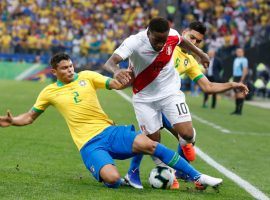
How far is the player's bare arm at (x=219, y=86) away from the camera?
30.6 feet

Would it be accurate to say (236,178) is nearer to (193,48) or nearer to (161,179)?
(161,179)

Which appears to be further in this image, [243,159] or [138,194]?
[243,159]

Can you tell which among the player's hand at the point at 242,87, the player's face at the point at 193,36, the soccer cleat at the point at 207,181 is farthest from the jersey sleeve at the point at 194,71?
the soccer cleat at the point at 207,181

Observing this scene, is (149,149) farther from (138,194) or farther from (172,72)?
(172,72)

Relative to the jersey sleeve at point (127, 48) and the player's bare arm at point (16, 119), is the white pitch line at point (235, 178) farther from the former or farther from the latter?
the player's bare arm at point (16, 119)

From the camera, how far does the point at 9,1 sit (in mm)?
50594

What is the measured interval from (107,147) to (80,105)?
600 mm

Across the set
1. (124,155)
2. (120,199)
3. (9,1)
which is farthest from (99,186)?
(9,1)

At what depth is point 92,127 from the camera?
9.45m

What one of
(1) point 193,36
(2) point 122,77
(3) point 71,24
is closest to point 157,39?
(2) point 122,77

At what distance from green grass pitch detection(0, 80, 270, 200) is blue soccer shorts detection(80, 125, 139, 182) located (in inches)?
10.9

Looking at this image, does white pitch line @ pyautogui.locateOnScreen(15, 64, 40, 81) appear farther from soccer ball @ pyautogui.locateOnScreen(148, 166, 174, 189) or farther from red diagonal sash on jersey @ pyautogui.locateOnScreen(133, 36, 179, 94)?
soccer ball @ pyautogui.locateOnScreen(148, 166, 174, 189)

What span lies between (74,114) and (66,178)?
0.87m

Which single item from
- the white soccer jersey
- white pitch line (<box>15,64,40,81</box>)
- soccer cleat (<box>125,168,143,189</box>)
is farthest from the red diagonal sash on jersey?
white pitch line (<box>15,64,40,81</box>)
